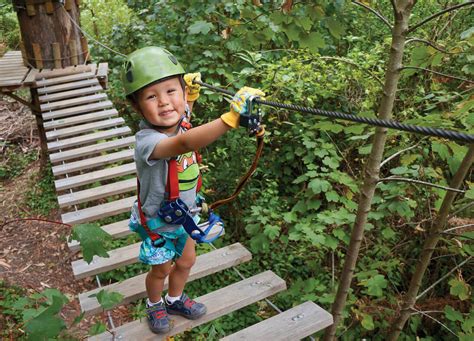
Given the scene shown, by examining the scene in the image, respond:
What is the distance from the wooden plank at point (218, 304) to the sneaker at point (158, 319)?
37 mm

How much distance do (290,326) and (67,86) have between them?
4.13 m

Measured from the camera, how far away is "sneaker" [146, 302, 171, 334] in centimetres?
222

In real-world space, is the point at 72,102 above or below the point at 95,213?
above

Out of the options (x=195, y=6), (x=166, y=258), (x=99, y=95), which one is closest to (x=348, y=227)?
(x=166, y=258)

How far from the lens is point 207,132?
156 cm

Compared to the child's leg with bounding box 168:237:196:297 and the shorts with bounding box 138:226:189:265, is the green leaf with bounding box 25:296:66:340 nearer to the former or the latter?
the shorts with bounding box 138:226:189:265

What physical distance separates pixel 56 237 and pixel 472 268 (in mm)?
3892

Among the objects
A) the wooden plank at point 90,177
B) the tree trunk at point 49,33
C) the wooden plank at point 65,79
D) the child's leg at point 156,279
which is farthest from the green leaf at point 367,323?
the tree trunk at point 49,33

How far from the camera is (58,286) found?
3455 mm

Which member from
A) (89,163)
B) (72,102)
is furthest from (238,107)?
(72,102)

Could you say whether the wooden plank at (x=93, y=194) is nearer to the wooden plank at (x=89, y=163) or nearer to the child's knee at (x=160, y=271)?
the wooden plank at (x=89, y=163)

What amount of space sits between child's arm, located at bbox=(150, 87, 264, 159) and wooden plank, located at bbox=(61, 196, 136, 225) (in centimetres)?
187

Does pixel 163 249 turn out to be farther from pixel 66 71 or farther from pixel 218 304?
pixel 66 71

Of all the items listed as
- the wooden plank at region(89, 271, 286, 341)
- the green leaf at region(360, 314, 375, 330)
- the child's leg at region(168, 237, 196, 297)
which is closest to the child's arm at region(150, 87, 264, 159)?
the child's leg at region(168, 237, 196, 297)
